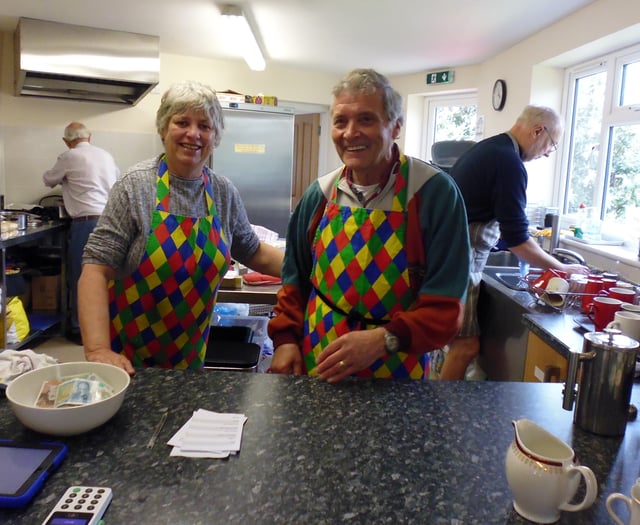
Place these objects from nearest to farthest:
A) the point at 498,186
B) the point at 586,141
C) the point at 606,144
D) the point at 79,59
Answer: the point at 498,186, the point at 606,144, the point at 586,141, the point at 79,59

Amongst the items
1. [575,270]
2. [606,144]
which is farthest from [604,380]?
[606,144]

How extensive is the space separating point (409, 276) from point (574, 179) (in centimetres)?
319

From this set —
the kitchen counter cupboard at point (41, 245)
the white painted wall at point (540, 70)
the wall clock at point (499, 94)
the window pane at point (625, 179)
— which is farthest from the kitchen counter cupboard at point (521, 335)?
the kitchen counter cupboard at point (41, 245)

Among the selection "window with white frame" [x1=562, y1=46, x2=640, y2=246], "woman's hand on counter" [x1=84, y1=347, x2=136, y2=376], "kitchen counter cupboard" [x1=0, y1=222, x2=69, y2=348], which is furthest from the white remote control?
"window with white frame" [x1=562, y1=46, x2=640, y2=246]

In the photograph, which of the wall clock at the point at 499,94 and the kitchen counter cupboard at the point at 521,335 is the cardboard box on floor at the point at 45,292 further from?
the wall clock at the point at 499,94

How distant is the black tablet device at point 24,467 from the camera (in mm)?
723

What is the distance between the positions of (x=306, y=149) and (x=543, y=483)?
18.7 ft

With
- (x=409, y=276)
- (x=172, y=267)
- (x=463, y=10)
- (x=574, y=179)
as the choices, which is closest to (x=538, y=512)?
(x=409, y=276)

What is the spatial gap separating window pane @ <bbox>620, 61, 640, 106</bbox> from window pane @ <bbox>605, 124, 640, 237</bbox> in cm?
15

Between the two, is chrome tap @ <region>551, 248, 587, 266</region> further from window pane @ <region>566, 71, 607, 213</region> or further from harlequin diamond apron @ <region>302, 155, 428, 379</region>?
harlequin diamond apron @ <region>302, 155, 428, 379</region>

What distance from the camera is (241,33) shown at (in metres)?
3.94

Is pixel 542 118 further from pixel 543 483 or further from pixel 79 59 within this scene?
pixel 79 59

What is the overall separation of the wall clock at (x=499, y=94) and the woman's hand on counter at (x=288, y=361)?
3.69 m

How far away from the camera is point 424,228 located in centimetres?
128
